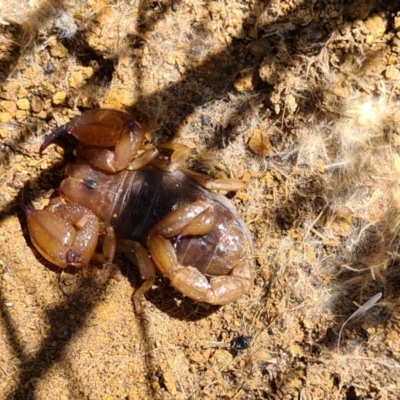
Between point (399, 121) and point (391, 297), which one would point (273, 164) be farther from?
point (391, 297)

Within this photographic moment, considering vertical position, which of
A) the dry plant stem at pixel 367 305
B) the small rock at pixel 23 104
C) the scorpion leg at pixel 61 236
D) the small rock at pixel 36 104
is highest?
the small rock at pixel 23 104

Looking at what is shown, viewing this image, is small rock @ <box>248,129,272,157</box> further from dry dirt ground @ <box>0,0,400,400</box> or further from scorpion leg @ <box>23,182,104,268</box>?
scorpion leg @ <box>23,182,104,268</box>

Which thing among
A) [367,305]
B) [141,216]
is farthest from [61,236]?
[367,305]

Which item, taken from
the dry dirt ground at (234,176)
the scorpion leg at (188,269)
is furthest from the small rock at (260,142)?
the scorpion leg at (188,269)

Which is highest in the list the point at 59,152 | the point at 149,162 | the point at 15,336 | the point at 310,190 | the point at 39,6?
the point at 39,6

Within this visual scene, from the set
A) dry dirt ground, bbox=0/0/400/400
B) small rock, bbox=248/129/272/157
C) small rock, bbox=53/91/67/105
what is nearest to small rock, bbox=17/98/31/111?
dry dirt ground, bbox=0/0/400/400

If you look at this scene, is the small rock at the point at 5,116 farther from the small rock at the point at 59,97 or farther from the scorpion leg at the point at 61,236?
the scorpion leg at the point at 61,236

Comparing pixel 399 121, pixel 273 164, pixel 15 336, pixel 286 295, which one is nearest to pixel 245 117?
pixel 273 164
